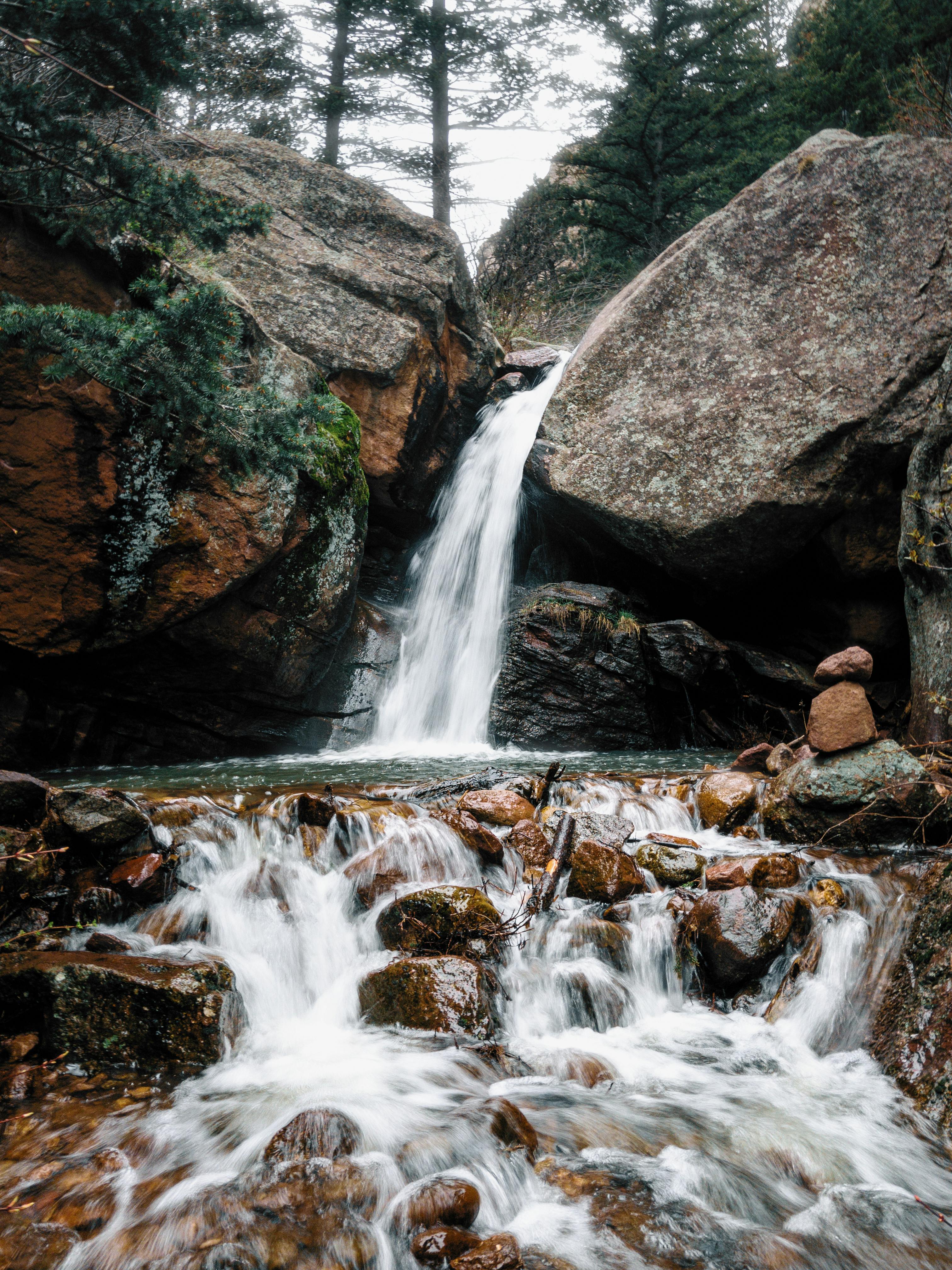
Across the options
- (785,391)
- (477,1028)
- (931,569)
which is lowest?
(477,1028)

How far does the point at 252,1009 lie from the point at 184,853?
108 cm

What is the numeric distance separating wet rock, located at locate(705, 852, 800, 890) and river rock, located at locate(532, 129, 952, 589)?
4515 mm

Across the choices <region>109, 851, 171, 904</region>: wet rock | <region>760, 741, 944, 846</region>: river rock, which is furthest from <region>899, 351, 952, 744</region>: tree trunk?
<region>109, 851, 171, 904</region>: wet rock

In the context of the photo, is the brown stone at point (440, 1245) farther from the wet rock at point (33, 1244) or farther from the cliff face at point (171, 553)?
the cliff face at point (171, 553)

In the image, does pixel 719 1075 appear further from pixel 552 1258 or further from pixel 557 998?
pixel 552 1258

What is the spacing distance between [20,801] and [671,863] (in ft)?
12.2

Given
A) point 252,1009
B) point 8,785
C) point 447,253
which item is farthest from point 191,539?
point 447,253

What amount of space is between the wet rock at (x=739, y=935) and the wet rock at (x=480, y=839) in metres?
1.25

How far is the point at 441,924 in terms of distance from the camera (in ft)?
12.1

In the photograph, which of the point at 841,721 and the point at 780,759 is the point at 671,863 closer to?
the point at 841,721

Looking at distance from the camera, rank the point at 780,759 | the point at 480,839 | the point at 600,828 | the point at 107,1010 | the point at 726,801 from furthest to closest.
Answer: the point at 780,759 → the point at 726,801 → the point at 600,828 → the point at 480,839 → the point at 107,1010

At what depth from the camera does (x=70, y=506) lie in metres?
5.85

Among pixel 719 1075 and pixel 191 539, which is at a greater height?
pixel 191 539

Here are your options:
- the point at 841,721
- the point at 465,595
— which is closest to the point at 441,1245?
the point at 841,721
